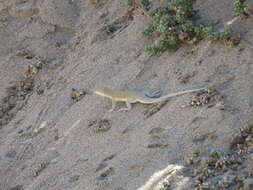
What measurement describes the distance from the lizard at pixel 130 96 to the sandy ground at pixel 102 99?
4.5 inches

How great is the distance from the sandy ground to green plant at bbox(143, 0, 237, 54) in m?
0.15

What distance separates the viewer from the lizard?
7328 millimetres

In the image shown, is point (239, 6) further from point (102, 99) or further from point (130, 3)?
point (102, 99)

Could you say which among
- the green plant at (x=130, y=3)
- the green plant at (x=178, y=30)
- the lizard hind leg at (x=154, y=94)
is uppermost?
the green plant at (x=130, y=3)

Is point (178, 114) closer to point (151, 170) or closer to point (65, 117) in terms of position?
point (151, 170)

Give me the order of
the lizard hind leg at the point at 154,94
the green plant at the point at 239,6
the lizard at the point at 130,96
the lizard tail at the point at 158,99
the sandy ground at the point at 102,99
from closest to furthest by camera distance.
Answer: the sandy ground at the point at 102,99 → the lizard tail at the point at 158,99 → the lizard at the point at 130,96 → the lizard hind leg at the point at 154,94 → the green plant at the point at 239,6

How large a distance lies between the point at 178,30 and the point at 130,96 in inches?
58.0

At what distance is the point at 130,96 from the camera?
24.9 feet

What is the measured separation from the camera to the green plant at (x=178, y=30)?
7733 millimetres

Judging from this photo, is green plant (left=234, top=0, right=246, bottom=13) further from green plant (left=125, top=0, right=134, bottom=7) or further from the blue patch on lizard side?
green plant (left=125, top=0, right=134, bottom=7)

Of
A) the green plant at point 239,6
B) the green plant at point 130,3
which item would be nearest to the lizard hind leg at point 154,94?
the green plant at point 239,6

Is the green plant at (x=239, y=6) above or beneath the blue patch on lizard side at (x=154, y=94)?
above

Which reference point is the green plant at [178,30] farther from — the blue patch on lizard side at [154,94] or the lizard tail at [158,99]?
the lizard tail at [158,99]

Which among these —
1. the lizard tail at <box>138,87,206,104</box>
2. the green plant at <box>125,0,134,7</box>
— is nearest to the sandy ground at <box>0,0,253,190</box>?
the lizard tail at <box>138,87,206,104</box>
